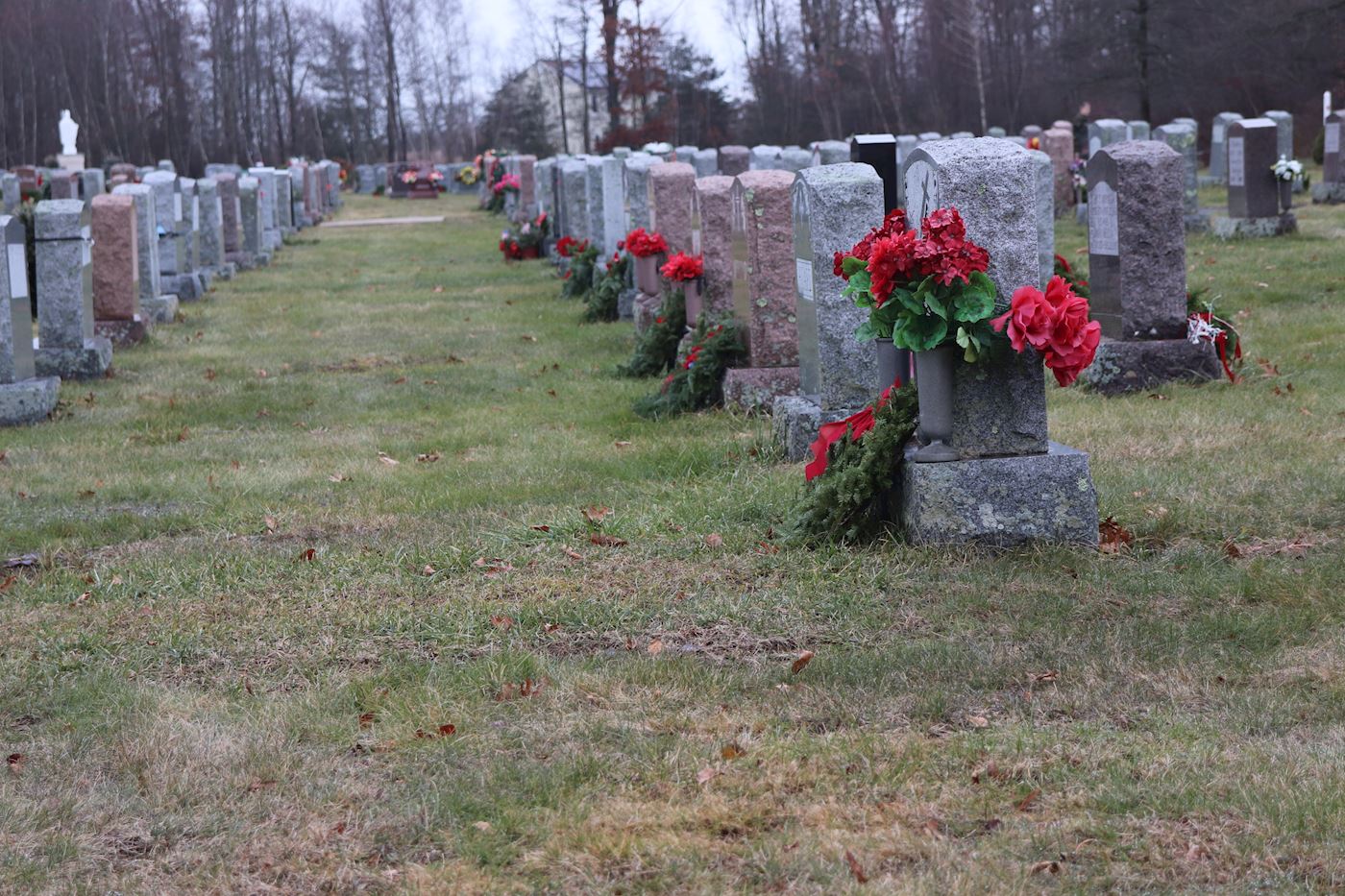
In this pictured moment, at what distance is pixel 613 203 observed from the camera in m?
17.7

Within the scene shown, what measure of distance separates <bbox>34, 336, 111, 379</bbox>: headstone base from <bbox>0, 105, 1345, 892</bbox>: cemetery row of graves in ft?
2.21

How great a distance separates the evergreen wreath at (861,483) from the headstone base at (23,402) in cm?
632

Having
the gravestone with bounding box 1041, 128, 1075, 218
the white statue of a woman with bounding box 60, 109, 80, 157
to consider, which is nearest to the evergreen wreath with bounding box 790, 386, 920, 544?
the gravestone with bounding box 1041, 128, 1075, 218

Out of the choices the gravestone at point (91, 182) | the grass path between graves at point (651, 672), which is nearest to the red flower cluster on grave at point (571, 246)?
the grass path between graves at point (651, 672)

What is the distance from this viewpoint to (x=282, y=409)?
35.2 feet

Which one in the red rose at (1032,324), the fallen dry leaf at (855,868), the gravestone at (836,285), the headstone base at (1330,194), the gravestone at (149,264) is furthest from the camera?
the headstone base at (1330,194)

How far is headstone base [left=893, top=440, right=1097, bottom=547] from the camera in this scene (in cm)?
588

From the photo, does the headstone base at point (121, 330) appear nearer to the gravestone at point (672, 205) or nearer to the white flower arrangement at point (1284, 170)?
the gravestone at point (672, 205)

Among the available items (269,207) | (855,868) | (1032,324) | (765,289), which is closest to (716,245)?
(765,289)

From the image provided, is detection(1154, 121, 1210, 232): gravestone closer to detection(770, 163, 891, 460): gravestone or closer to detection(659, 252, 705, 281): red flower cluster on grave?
detection(659, 252, 705, 281): red flower cluster on grave

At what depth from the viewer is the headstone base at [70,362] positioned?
1220 cm

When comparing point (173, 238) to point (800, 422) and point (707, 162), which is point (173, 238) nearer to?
point (707, 162)

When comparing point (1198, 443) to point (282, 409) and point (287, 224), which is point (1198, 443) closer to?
point (282, 409)

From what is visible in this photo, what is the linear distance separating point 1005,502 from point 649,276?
875cm
